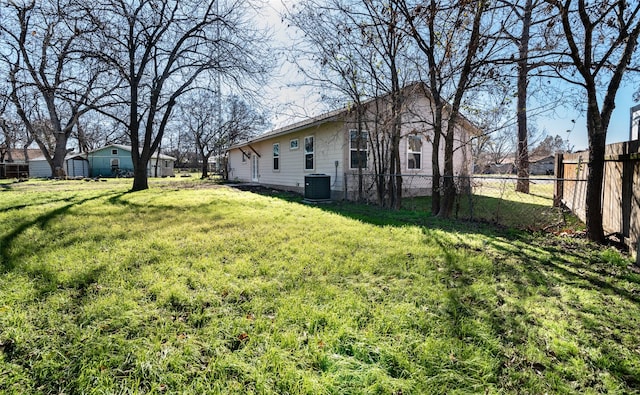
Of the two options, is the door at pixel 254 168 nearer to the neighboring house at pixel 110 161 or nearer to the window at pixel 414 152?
the window at pixel 414 152

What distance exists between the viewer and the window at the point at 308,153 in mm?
12438

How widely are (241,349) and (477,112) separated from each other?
24.0 feet

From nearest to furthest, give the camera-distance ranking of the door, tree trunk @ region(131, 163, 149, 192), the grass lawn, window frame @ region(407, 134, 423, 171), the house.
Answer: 1. the grass lawn
2. the house
3. window frame @ region(407, 134, 423, 171)
4. tree trunk @ region(131, 163, 149, 192)
5. the door

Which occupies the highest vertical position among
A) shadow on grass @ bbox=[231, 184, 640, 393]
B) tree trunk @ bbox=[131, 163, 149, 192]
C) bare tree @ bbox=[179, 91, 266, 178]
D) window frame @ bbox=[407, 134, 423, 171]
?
bare tree @ bbox=[179, 91, 266, 178]

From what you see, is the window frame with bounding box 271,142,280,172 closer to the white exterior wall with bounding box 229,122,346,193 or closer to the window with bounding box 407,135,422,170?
the white exterior wall with bounding box 229,122,346,193

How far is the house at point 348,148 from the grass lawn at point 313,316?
478 cm

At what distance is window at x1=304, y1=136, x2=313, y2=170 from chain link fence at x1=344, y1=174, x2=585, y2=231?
2.44 meters

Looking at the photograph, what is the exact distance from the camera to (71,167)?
107ft

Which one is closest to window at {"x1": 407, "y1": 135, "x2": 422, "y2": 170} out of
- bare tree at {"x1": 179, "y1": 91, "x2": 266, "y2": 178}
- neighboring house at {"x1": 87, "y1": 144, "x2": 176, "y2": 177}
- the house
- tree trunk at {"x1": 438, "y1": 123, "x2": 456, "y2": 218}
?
the house

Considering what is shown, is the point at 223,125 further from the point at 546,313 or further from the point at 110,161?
the point at 546,313

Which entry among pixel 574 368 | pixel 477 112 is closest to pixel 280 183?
pixel 477 112

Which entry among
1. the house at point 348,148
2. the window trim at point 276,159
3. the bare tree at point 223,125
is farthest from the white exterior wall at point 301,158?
the bare tree at point 223,125

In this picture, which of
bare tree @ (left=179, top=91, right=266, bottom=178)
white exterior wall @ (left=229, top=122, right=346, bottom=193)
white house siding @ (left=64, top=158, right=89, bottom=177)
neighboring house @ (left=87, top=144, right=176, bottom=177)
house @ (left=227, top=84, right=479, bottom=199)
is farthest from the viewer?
neighboring house @ (left=87, top=144, right=176, bottom=177)

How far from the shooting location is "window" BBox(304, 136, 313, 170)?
1244cm
